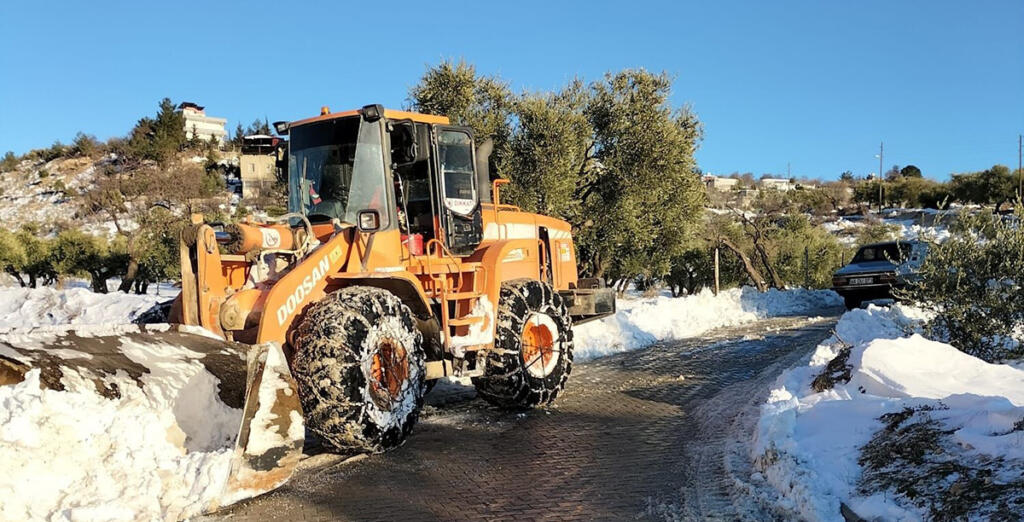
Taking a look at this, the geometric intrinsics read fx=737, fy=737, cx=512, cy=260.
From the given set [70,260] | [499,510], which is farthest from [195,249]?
[70,260]

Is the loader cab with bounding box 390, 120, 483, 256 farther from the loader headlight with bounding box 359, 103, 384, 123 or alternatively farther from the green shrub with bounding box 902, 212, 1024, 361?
the green shrub with bounding box 902, 212, 1024, 361

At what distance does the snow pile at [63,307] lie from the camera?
53.2 ft

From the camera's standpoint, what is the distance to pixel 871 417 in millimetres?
5141

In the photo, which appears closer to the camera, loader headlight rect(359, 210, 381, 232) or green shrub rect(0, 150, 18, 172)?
loader headlight rect(359, 210, 381, 232)

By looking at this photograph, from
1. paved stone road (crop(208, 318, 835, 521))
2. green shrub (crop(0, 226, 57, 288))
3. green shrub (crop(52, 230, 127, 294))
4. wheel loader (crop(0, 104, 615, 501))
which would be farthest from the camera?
green shrub (crop(0, 226, 57, 288))

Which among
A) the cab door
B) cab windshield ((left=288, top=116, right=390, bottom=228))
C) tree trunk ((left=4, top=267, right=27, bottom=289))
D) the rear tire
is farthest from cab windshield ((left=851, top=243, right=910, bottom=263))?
tree trunk ((left=4, top=267, right=27, bottom=289))

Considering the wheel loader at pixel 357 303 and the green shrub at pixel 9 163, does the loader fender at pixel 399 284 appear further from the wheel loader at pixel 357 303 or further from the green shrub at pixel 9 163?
the green shrub at pixel 9 163

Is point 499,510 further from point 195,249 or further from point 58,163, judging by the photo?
point 58,163

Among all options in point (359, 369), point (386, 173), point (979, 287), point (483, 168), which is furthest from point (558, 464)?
point (979, 287)

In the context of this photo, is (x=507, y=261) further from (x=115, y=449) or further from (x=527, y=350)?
(x=115, y=449)

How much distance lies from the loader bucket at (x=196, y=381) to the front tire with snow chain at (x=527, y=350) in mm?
2651

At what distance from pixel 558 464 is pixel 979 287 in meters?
5.12

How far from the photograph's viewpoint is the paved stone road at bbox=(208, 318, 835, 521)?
188 inches

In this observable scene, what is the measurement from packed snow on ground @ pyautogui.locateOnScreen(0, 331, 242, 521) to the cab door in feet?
9.80
